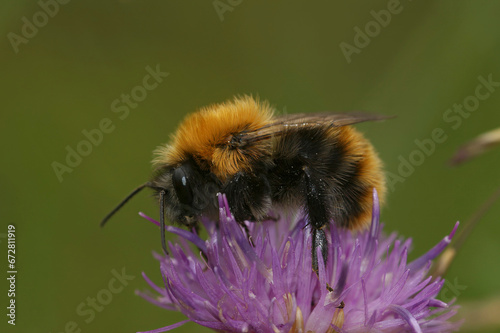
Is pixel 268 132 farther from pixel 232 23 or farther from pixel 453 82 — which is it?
pixel 232 23

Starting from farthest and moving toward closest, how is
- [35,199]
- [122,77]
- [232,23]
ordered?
[232,23], [122,77], [35,199]

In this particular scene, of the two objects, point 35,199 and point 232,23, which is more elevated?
point 232,23

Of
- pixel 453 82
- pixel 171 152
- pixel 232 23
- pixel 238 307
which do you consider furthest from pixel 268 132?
pixel 232 23

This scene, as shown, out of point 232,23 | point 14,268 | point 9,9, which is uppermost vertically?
point 9,9

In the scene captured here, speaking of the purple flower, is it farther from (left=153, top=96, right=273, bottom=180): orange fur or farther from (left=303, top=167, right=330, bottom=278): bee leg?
(left=153, top=96, right=273, bottom=180): orange fur

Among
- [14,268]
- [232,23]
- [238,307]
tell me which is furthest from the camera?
[232,23]

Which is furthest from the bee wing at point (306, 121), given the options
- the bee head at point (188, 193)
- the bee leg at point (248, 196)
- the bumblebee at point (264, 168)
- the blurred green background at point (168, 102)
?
the blurred green background at point (168, 102)

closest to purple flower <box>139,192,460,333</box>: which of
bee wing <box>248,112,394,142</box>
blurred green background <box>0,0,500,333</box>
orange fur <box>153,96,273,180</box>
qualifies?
orange fur <box>153,96,273,180</box>
